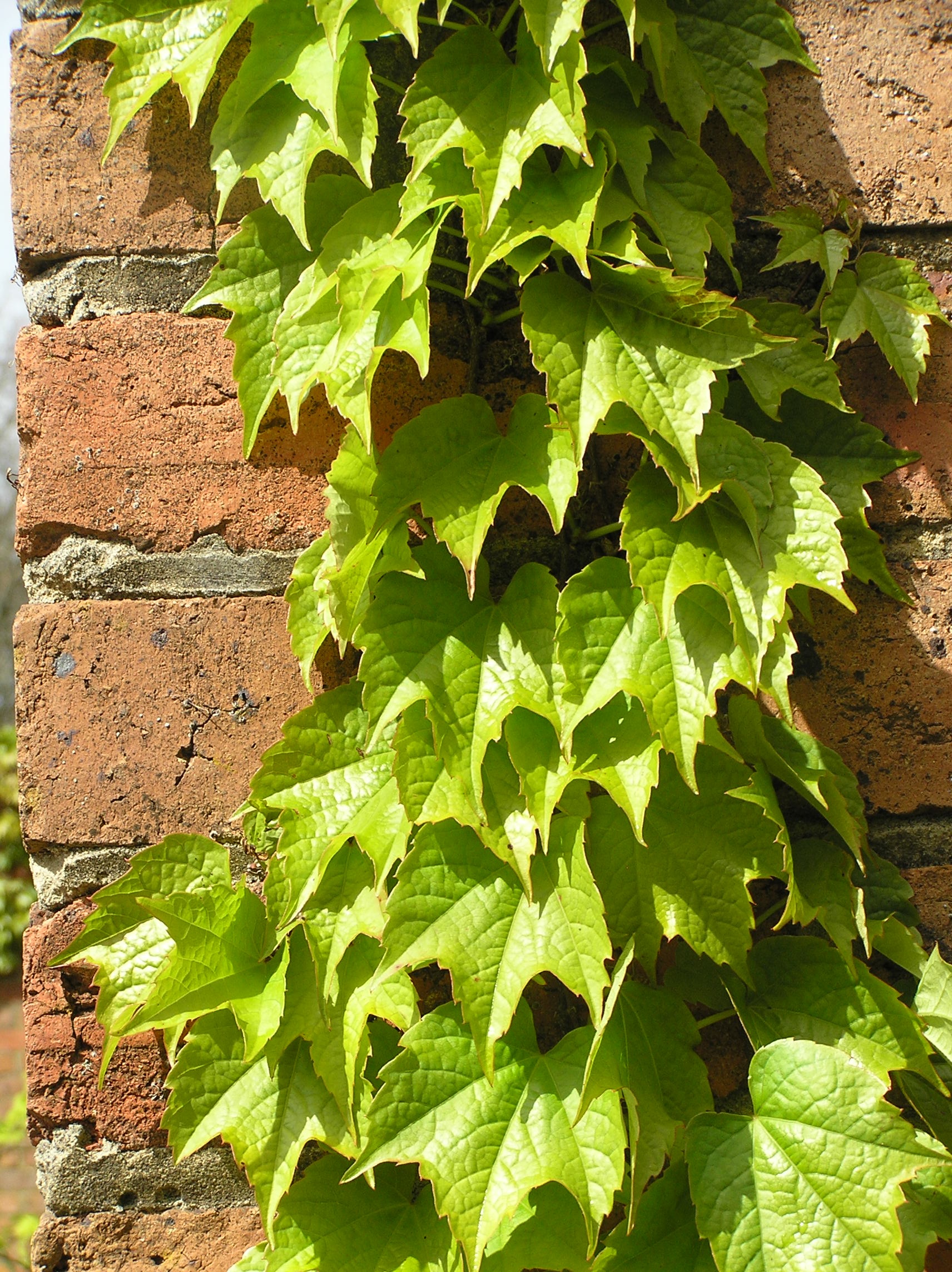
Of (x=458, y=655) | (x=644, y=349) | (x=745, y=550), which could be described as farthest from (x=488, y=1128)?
(x=644, y=349)

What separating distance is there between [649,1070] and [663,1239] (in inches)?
4.5

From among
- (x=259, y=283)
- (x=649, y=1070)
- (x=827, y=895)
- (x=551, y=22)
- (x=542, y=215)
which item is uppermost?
(x=551, y=22)

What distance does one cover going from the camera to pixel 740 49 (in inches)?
29.4

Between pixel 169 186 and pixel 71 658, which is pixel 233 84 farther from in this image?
pixel 71 658

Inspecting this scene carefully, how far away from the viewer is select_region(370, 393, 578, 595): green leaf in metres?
0.64

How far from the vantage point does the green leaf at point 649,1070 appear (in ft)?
2.02

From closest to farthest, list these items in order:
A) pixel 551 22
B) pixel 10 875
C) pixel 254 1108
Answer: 1. pixel 551 22
2. pixel 254 1108
3. pixel 10 875

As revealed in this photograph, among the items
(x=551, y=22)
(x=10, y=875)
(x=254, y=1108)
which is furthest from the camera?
(x=10, y=875)

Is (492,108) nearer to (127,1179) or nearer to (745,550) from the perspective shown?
(745,550)

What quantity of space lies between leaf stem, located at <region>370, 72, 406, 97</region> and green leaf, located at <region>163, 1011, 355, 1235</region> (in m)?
0.73

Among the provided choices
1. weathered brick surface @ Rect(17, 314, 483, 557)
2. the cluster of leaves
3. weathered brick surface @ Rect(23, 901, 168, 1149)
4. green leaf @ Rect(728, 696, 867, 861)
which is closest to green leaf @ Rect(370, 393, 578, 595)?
weathered brick surface @ Rect(17, 314, 483, 557)

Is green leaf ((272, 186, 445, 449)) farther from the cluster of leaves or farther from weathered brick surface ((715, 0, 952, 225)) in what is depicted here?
the cluster of leaves

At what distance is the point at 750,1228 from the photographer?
2.02 ft

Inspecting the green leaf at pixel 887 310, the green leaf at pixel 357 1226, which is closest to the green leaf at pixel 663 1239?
the green leaf at pixel 357 1226
